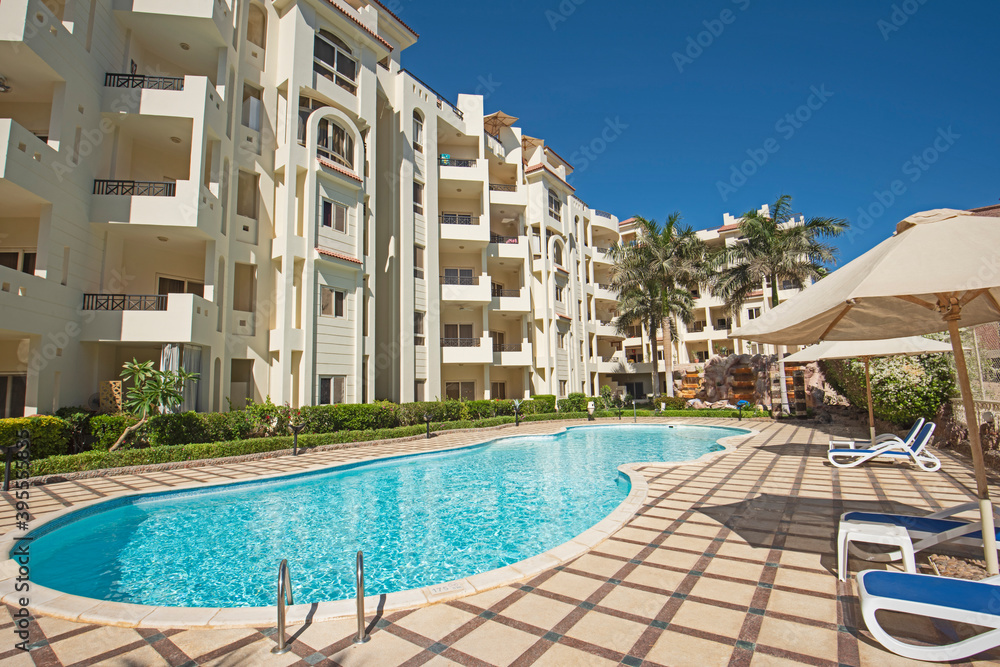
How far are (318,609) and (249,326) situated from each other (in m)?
15.2

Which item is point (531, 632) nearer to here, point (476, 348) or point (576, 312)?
point (476, 348)

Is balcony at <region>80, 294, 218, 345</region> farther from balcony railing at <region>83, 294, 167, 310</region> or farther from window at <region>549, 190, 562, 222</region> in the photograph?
window at <region>549, 190, 562, 222</region>

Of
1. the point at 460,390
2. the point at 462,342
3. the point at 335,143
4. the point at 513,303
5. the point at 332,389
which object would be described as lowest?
the point at 460,390

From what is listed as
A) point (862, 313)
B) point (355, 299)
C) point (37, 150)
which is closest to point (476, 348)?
point (355, 299)

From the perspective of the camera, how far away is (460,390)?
1076 inches

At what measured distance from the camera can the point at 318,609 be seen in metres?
4.09

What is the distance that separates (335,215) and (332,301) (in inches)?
140

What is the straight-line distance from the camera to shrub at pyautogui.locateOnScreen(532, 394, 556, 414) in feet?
88.7

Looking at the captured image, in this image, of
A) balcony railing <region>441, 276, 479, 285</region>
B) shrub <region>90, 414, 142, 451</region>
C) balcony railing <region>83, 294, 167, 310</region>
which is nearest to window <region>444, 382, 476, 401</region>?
balcony railing <region>441, 276, 479, 285</region>

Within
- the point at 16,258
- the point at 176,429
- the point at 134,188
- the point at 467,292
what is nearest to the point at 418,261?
the point at 467,292

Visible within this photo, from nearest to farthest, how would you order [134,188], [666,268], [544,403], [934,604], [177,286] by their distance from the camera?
[934,604], [134,188], [177,286], [544,403], [666,268]

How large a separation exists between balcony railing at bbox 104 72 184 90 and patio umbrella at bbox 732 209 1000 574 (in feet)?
59.3

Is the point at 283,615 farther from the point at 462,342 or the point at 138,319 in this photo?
the point at 462,342

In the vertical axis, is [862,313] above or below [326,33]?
below
